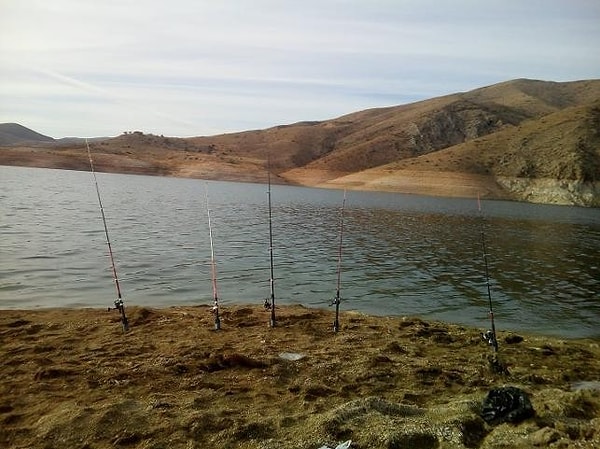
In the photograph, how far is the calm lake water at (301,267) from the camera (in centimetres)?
1467

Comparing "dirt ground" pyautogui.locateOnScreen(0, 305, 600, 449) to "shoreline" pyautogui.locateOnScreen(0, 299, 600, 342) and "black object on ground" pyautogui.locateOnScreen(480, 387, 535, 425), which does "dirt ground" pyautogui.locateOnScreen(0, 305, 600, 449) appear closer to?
"black object on ground" pyautogui.locateOnScreen(480, 387, 535, 425)

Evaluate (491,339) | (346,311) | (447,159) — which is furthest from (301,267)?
(447,159)

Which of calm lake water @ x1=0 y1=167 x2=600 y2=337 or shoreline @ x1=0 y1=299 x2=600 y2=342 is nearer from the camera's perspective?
shoreline @ x1=0 y1=299 x2=600 y2=342

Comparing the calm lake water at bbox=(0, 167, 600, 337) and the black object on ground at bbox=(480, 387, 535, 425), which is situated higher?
the black object on ground at bbox=(480, 387, 535, 425)

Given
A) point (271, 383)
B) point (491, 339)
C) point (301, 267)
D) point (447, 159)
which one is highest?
→ point (271, 383)

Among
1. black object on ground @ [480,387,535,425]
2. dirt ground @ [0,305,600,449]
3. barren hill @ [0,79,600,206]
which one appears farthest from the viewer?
barren hill @ [0,79,600,206]

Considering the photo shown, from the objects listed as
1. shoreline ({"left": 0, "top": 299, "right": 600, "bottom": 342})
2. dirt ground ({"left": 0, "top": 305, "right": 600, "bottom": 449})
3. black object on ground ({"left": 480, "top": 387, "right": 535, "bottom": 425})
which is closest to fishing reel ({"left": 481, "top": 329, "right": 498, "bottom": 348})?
dirt ground ({"left": 0, "top": 305, "right": 600, "bottom": 449})

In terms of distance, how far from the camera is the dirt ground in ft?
18.2

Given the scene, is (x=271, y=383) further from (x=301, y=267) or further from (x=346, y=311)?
(x=301, y=267)

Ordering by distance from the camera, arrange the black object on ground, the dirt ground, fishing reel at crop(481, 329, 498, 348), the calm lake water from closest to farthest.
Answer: the dirt ground
the black object on ground
fishing reel at crop(481, 329, 498, 348)
the calm lake water

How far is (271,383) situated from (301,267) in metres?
13.0

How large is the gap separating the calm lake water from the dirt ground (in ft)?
10.1

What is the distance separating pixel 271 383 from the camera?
7352mm

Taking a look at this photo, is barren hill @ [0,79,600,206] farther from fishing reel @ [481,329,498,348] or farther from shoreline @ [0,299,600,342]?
fishing reel @ [481,329,498,348]
